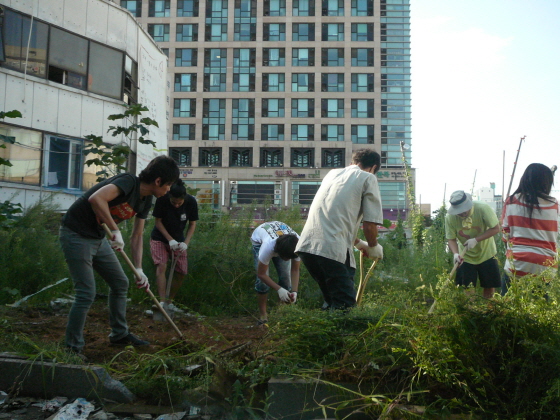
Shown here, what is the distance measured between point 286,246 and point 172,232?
6.23 ft

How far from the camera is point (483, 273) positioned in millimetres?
5703

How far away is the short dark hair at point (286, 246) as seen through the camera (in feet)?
17.7

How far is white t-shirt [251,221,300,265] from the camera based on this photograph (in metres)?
5.80

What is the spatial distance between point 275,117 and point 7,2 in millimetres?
40975

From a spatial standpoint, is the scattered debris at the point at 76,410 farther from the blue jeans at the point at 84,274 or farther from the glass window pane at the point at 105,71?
the glass window pane at the point at 105,71

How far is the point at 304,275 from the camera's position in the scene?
7465 millimetres

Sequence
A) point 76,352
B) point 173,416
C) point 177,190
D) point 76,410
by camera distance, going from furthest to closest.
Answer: point 177,190, point 76,352, point 76,410, point 173,416

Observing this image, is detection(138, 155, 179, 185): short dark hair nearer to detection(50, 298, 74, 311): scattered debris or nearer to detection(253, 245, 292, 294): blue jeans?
detection(253, 245, 292, 294): blue jeans

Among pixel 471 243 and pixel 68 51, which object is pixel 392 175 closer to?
pixel 68 51

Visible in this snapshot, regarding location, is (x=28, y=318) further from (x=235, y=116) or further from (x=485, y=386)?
(x=235, y=116)

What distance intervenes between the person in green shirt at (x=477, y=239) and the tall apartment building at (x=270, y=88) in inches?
1734

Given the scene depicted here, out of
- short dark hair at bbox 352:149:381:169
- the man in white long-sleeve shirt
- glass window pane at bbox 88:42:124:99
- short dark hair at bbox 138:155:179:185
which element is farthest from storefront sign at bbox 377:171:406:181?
short dark hair at bbox 138:155:179:185

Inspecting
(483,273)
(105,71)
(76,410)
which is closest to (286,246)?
(483,273)

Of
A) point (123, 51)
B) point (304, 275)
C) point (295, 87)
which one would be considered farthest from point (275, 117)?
point (304, 275)
